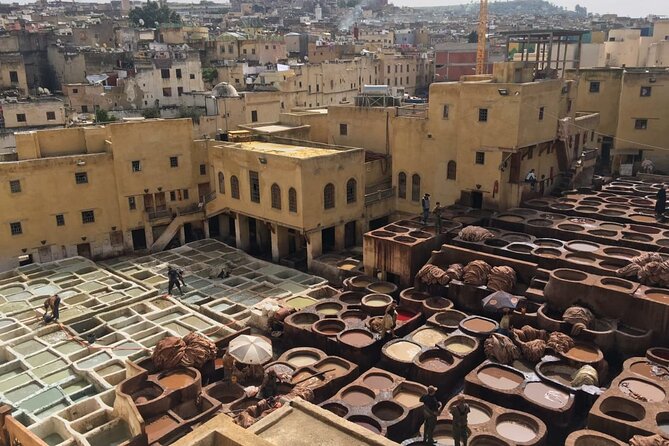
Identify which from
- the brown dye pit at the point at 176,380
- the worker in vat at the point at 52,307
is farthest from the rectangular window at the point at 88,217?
the brown dye pit at the point at 176,380

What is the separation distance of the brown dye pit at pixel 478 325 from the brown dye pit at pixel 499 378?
2.22m

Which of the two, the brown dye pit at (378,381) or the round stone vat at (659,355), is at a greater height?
the round stone vat at (659,355)

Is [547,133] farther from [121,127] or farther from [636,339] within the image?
[121,127]

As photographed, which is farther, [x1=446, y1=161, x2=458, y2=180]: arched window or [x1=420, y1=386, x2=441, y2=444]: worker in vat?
[x1=446, y1=161, x2=458, y2=180]: arched window

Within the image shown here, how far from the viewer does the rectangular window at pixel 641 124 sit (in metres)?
39.4

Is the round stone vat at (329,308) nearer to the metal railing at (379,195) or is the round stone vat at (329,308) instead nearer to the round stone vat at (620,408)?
the metal railing at (379,195)

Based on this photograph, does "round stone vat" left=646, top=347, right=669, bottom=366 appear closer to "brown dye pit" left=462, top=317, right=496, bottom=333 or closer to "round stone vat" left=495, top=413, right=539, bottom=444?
"brown dye pit" left=462, top=317, right=496, bottom=333

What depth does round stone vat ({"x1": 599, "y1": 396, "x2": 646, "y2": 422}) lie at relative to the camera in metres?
16.4

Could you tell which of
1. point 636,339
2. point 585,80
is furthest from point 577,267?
point 585,80

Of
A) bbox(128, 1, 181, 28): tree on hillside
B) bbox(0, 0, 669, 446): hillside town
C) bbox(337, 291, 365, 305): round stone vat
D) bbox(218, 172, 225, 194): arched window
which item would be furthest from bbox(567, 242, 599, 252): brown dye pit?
bbox(128, 1, 181, 28): tree on hillside

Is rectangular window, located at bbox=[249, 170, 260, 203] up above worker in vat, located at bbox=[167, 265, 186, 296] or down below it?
above

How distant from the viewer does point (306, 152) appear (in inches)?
1259

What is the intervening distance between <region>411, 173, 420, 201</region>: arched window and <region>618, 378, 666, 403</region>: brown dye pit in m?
17.6

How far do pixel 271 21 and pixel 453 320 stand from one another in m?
147
